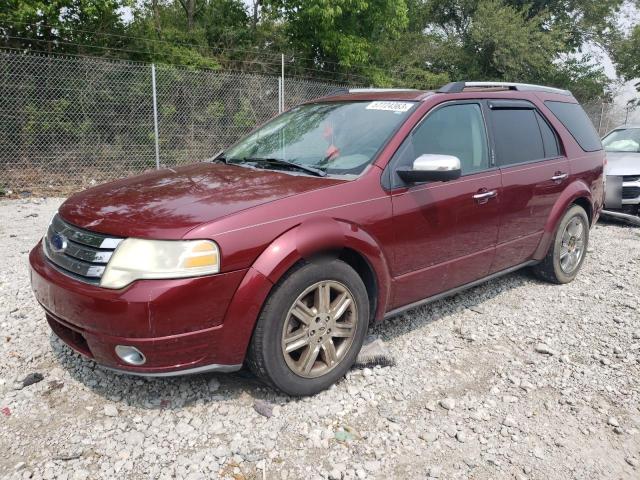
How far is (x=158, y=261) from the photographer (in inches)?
92.6

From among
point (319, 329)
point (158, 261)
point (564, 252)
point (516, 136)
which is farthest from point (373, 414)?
point (564, 252)

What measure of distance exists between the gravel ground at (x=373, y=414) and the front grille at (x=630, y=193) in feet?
14.9

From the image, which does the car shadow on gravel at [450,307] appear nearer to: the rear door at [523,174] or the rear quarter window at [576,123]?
the rear door at [523,174]

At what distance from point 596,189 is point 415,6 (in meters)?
19.0

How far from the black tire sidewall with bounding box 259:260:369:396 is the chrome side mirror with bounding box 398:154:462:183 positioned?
72 cm

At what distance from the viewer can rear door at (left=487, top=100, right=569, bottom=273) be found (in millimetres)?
3922

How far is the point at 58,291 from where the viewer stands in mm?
2545

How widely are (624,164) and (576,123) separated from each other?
3.69 meters

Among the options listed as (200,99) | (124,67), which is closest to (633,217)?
(200,99)

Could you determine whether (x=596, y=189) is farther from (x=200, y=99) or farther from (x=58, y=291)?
(x=200, y=99)

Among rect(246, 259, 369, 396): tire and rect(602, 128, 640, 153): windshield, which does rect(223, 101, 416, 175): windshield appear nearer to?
rect(246, 259, 369, 396): tire

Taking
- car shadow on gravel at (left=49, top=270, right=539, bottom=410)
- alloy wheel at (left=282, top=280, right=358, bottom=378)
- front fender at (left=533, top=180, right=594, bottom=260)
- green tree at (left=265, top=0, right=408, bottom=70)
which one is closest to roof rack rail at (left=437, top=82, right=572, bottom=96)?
front fender at (left=533, top=180, right=594, bottom=260)

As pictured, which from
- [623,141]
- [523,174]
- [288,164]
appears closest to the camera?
[288,164]

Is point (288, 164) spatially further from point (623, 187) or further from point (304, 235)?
point (623, 187)
